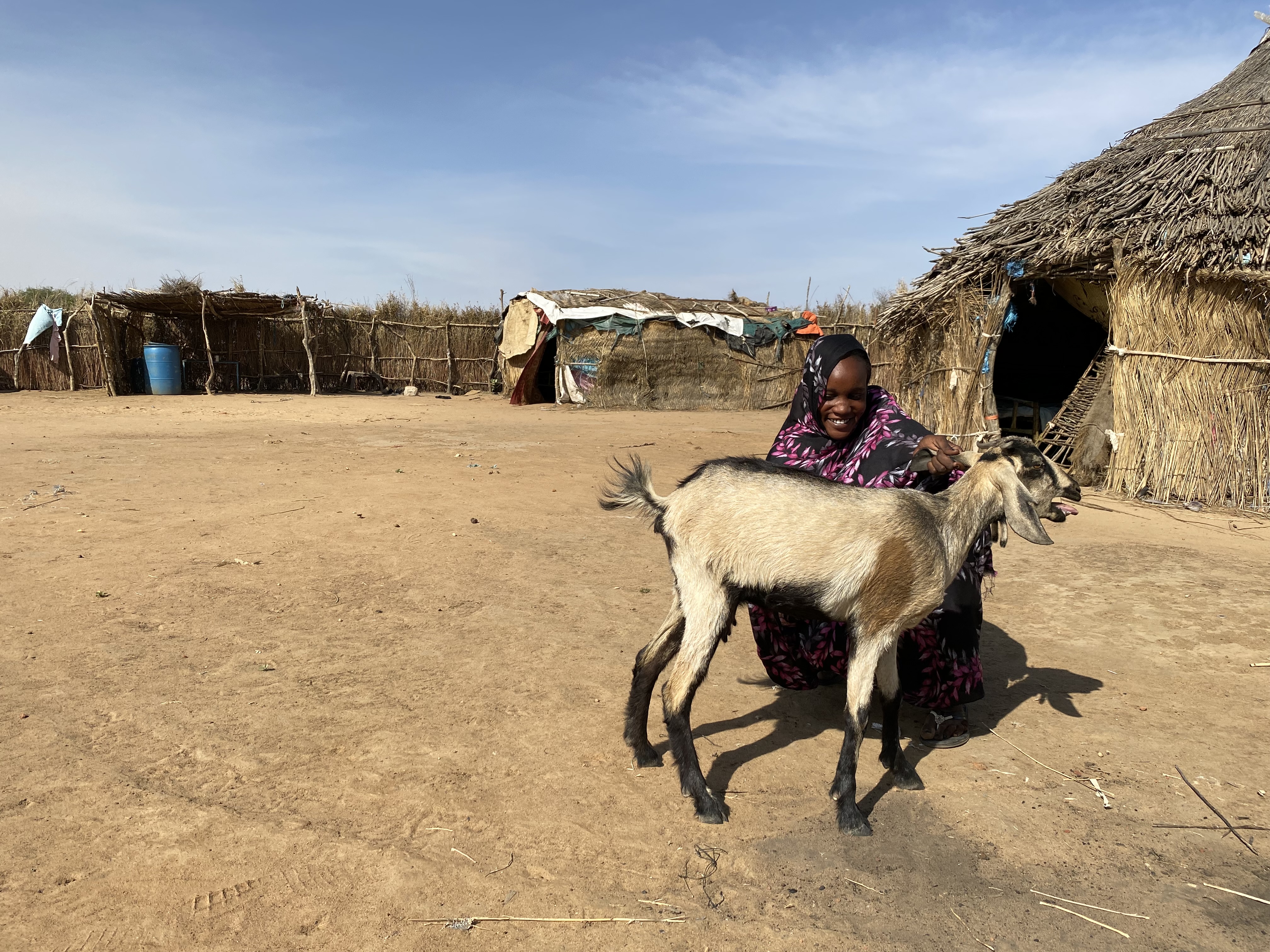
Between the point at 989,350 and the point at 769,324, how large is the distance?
1044 cm

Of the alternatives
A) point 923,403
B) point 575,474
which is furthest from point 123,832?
point 923,403

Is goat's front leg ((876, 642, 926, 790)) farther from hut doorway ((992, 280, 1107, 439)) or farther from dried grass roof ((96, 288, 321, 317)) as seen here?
dried grass roof ((96, 288, 321, 317))

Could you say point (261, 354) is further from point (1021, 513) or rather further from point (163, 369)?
point (1021, 513)

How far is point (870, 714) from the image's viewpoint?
12.6 feet

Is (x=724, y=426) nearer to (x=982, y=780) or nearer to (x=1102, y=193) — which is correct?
(x=1102, y=193)

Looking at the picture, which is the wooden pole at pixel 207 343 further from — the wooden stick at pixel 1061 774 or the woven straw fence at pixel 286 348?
the wooden stick at pixel 1061 774

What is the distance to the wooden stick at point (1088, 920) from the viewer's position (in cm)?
231

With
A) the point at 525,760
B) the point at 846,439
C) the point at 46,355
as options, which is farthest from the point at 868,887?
the point at 46,355

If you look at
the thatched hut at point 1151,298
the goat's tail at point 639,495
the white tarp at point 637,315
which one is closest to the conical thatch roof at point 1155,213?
the thatched hut at point 1151,298

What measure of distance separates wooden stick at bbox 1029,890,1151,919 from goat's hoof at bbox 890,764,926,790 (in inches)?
25.3

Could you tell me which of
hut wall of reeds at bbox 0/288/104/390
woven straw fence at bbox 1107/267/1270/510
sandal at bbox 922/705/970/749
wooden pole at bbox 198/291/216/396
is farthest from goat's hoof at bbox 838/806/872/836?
hut wall of reeds at bbox 0/288/104/390

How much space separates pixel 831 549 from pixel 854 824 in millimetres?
959

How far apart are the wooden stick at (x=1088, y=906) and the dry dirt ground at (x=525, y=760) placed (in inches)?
1.3

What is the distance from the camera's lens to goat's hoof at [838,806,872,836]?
2.79 metres
